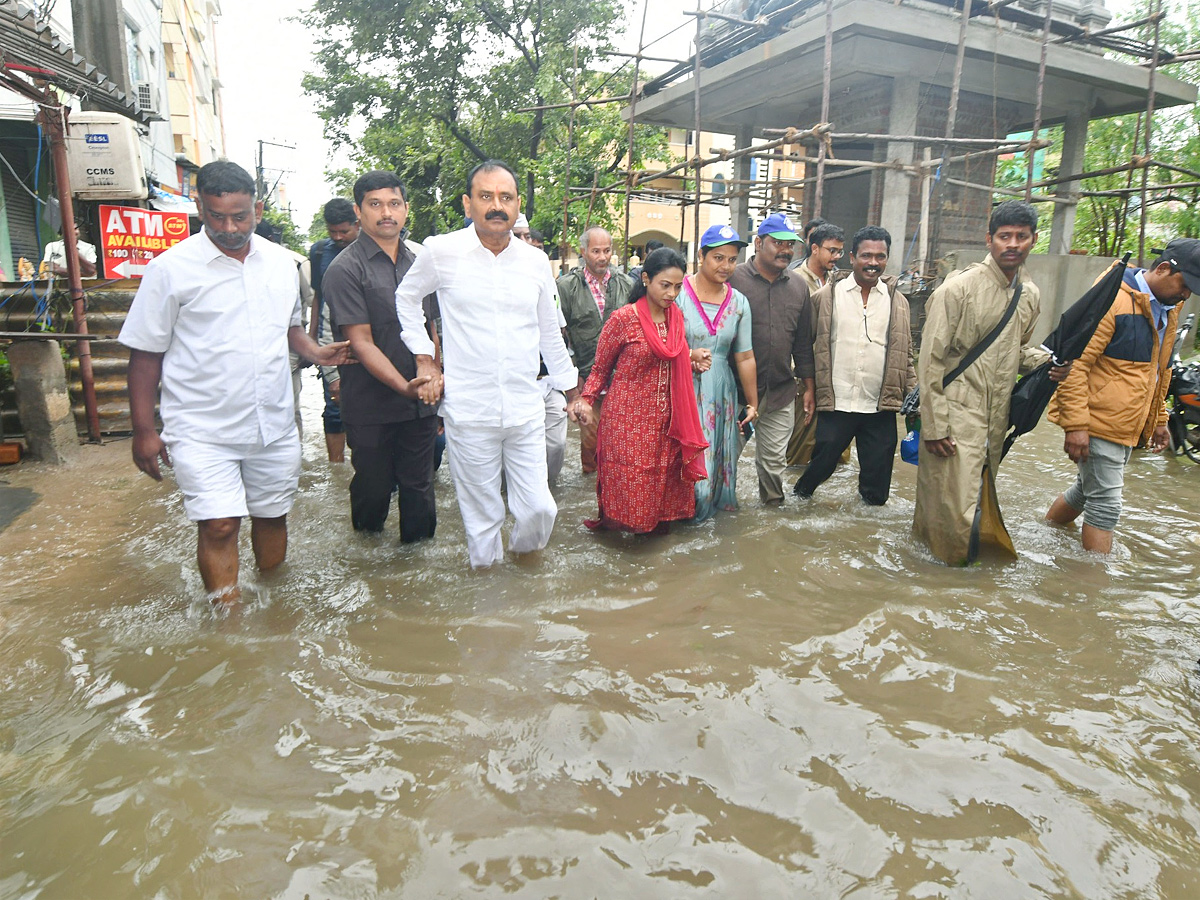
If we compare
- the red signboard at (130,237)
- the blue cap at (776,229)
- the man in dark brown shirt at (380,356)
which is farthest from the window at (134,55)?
the blue cap at (776,229)

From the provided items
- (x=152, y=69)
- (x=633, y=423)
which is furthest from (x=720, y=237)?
(x=152, y=69)

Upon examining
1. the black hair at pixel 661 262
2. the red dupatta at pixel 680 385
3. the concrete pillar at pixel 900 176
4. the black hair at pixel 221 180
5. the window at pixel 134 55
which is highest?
the window at pixel 134 55

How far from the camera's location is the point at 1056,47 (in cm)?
1203

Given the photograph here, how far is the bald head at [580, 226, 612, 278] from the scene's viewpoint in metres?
6.32

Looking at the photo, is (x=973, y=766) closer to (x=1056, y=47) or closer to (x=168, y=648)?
(x=168, y=648)

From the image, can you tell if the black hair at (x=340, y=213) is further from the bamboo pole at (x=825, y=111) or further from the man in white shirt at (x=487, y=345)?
the bamboo pole at (x=825, y=111)

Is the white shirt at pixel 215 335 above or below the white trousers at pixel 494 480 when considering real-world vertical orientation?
above

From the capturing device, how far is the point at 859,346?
17.4 feet

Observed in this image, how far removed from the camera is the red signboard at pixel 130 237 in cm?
993

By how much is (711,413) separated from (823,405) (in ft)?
2.64

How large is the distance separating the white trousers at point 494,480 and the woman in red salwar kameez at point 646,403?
575 millimetres

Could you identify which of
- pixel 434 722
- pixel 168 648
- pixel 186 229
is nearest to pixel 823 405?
pixel 434 722

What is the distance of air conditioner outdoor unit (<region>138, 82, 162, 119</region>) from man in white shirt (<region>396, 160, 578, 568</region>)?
28.7 feet

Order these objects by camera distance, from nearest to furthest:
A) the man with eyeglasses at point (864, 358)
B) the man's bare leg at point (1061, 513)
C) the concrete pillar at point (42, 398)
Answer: the man's bare leg at point (1061, 513)
the man with eyeglasses at point (864, 358)
the concrete pillar at point (42, 398)
